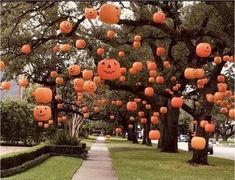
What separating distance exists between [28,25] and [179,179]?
12.5m

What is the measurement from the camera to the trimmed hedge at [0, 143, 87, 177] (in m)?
16.6

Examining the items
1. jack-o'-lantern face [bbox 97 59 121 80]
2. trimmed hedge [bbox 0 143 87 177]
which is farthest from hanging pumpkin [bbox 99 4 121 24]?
trimmed hedge [bbox 0 143 87 177]

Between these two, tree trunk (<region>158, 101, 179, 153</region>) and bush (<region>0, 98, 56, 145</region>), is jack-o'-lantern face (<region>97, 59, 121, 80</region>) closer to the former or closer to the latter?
tree trunk (<region>158, 101, 179, 153</region>)

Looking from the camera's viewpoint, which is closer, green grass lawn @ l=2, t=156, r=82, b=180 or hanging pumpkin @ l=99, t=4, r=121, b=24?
hanging pumpkin @ l=99, t=4, r=121, b=24

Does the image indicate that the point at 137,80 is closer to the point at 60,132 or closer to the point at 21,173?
the point at 60,132

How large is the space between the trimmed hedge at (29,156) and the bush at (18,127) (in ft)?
40.1

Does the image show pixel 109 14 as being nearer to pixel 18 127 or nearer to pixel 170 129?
pixel 170 129

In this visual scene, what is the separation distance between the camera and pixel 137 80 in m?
29.4

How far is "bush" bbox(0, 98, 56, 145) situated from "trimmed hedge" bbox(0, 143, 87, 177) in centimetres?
1223

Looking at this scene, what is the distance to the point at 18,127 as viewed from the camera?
41.9m

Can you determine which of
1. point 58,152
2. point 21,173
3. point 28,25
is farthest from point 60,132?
point 21,173

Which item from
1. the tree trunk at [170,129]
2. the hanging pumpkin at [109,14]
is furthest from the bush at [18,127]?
the hanging pumpkin at [109,14]

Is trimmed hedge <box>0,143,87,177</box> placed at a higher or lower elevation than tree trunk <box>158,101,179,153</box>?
lower

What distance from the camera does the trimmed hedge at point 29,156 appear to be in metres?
16.6
